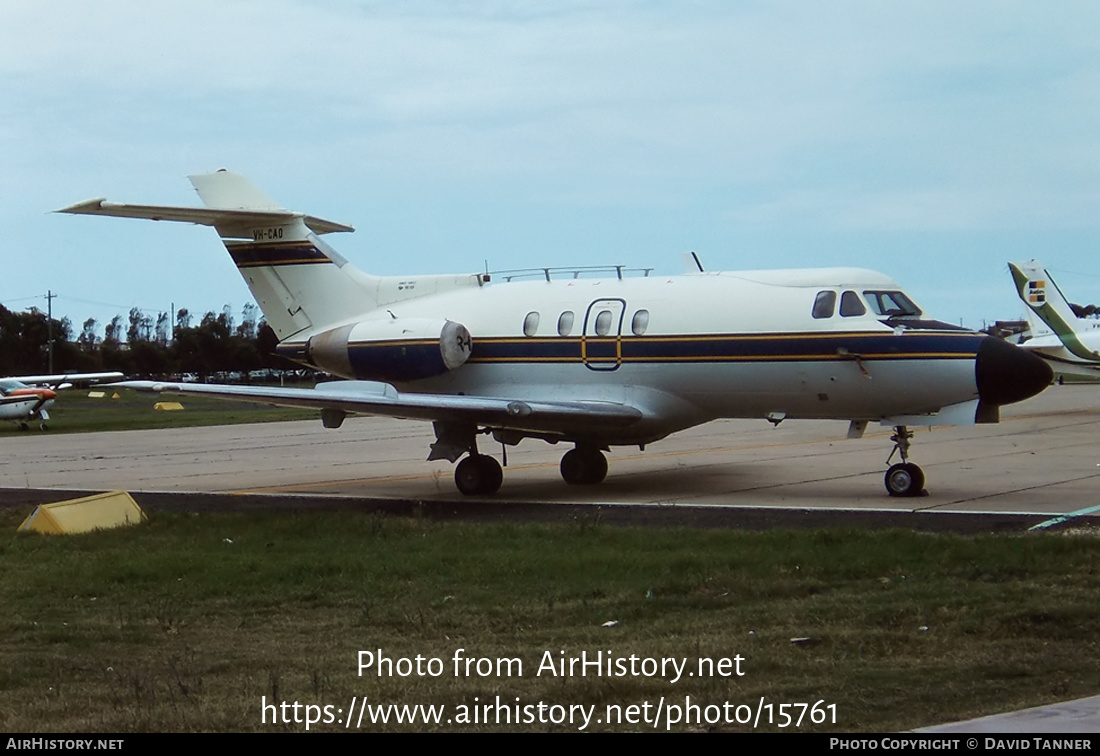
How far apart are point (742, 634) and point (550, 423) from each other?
923cm

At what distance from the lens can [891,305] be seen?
670 inches

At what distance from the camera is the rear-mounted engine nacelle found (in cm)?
1905

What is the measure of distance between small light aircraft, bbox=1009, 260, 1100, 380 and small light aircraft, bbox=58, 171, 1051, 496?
27.4 meters

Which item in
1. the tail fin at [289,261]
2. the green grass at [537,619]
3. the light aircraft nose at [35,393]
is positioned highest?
the tail fin at [289,261]

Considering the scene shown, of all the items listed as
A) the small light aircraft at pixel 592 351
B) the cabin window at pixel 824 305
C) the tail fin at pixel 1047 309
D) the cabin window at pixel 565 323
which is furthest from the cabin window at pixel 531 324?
the tail fin at pixel 1047 309

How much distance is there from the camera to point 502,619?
365 inches

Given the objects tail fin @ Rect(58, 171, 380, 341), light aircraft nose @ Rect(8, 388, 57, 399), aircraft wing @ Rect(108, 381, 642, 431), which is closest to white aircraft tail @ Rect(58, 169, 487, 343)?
tail fin @ Rect(58, 171, 380, 341)

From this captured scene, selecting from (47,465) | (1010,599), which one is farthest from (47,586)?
(47,465)

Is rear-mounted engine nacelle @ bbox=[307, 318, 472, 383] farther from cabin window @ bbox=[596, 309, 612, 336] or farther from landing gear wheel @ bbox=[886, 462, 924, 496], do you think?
landing gear wheel @ bbox=[886, 462, 924, 496]

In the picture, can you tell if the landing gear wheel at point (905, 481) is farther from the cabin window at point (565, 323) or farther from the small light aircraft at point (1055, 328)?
the small light aircraft at point (1055, 328)

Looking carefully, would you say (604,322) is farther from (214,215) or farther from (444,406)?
(214,215)

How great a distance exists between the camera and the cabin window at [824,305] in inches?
667

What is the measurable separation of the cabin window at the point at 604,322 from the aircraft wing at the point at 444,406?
105 cm

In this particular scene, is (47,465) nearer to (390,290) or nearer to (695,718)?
(390,290)
